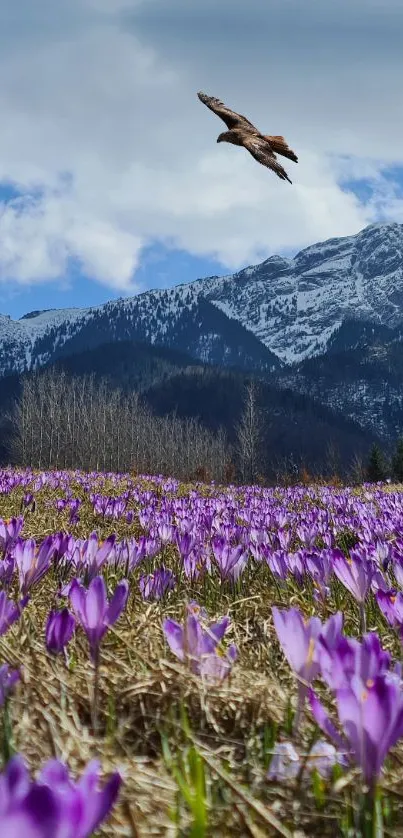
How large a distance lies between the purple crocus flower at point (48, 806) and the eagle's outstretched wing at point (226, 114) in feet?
16.3

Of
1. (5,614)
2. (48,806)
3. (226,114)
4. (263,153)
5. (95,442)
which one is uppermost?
(95,442)

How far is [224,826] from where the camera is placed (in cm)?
84

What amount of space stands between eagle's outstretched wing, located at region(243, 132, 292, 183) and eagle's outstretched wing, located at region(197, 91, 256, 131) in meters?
0.40

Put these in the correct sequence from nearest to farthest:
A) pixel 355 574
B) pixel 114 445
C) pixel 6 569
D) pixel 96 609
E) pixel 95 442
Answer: pixel 96 609 → pixel 355 574 → pixel 6 569 → pixel 95 442 → pixel 114 445

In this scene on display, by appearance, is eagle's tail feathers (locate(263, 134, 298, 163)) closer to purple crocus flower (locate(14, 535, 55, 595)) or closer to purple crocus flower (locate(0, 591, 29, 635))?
purple crocus flower (locate(14, 535, 55, 595))

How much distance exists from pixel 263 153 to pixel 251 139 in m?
0.40

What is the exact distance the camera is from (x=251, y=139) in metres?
4.47

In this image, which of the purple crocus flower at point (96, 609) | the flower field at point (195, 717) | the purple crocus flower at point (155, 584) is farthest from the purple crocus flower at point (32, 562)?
the purple crocus flower at point (96, 609)

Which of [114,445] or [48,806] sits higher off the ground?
[114,445]

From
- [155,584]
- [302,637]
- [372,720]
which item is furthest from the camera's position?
[155,584]

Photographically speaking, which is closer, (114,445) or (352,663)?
(352,663)

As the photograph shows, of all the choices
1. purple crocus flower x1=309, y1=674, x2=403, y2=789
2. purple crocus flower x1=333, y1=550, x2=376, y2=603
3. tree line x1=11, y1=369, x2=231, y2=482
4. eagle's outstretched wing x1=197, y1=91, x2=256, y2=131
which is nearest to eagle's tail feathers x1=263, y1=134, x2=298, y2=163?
eagle's outstretched wing x1=197, y1=91, x2=256, y2=131

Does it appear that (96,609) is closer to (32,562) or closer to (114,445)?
(32,562)

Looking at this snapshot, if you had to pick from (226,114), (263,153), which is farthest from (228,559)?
(226,114)
